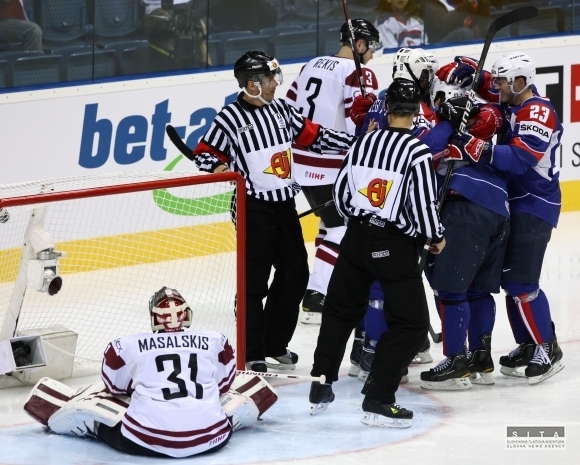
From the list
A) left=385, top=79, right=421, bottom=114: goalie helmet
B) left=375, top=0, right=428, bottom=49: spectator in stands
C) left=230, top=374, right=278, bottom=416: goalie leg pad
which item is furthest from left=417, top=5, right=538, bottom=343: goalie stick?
left=375, top=0, right=428, bottom=49: spectator in stands

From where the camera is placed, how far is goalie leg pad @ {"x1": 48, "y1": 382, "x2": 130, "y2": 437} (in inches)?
174

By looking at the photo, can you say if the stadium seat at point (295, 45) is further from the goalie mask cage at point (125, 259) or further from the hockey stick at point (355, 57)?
the hockey stick at point (355, 57)

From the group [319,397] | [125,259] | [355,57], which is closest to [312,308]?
[125,259]

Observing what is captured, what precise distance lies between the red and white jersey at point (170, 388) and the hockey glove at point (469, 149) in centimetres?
129

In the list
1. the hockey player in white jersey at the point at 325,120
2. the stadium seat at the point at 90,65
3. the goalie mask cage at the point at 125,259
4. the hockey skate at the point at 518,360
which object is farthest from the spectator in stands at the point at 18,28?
the hockey skate at the point at 518,360

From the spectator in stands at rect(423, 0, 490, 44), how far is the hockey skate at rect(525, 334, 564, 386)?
11.6 ft

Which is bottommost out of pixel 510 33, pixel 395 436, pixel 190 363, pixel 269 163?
pixel 395 436

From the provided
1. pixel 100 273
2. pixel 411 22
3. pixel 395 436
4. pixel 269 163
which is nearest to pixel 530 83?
pixel 269 163

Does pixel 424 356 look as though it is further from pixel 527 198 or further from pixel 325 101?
pixel 325 101

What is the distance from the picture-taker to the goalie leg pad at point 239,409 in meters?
4.57

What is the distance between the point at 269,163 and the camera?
17.6 feet

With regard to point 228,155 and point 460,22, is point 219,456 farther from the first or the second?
point 460,22

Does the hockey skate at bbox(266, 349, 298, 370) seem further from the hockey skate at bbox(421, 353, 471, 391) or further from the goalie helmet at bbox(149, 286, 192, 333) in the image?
the goalie helmet at bbox(149, 286, 192, 333)

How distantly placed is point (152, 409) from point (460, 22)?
508 cm
